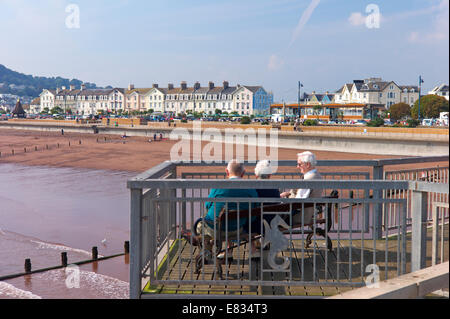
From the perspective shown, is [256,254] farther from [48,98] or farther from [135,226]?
[48,98]

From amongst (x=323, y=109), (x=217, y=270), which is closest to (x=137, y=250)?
(x=217, y=270)

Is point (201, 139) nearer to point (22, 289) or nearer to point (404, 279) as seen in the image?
point (22, 289)

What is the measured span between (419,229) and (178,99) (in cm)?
14815

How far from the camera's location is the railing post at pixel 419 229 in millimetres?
4820

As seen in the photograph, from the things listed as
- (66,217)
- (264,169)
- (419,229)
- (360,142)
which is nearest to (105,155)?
(360,142)

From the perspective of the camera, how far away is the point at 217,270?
571cm

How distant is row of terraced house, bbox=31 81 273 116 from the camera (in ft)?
462

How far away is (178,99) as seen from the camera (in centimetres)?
15112

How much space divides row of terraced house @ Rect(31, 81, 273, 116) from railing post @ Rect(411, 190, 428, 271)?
Answer: 129m

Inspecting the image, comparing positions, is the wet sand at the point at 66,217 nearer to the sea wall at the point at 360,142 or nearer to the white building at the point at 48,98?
the sea wall at the point at 360,142

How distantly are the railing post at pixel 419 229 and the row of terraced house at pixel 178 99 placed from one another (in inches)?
5097

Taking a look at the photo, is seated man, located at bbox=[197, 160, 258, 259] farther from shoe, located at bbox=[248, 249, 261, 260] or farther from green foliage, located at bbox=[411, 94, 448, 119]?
green foliage, located at bbox=[411, 94, 448, 119]

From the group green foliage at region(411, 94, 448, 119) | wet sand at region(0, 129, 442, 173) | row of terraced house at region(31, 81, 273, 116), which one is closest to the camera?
wet sand at region(0, 129, 442, 173)

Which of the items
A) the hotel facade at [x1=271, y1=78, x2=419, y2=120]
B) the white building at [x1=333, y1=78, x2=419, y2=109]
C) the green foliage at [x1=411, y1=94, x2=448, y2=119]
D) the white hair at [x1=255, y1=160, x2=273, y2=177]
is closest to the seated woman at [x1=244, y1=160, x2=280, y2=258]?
the white hair at [x1=255, y1=160, x2=273, y2=177]
